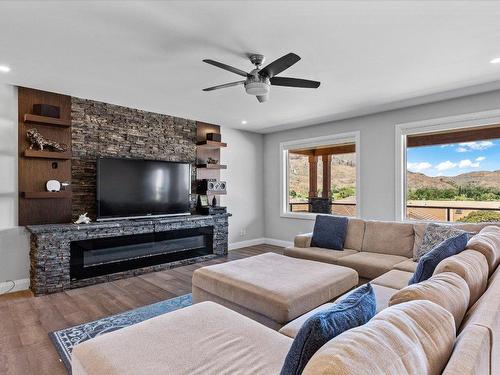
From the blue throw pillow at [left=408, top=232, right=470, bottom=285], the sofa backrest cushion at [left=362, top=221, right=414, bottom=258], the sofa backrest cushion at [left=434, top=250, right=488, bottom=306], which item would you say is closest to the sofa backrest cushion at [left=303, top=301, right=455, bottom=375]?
the sofa backrest cushion at [left=434, top=250, right=488, bottom=306]

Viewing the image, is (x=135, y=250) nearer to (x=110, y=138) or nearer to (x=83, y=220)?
(x=83, y=220)

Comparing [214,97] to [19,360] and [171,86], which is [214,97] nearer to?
[171,86]

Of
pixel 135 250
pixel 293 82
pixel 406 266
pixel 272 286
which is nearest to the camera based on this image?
pixel 272 286

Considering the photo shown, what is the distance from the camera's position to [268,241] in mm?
6676

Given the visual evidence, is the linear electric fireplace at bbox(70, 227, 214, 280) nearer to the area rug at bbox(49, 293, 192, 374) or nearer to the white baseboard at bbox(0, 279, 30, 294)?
the white baseboard at bbox(0, 279, 30, 294)

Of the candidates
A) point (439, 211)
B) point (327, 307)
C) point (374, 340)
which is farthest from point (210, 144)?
point (374, 340)

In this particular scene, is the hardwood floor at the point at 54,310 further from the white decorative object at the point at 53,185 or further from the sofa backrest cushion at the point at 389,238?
the sofa backrest cushion at the point at 389,238

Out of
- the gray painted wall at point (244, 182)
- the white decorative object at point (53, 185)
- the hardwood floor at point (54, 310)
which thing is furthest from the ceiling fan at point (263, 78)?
the gray painted wall at point (244, 182)

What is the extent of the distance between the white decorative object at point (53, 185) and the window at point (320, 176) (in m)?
4.12

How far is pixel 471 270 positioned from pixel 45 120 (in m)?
4.50

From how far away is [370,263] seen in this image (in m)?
3.19

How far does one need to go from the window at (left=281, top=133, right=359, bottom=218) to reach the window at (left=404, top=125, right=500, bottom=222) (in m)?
0.89

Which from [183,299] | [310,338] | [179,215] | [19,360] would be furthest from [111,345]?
[179,215]

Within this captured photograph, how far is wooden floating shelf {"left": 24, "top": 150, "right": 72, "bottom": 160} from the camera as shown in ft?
11.9
